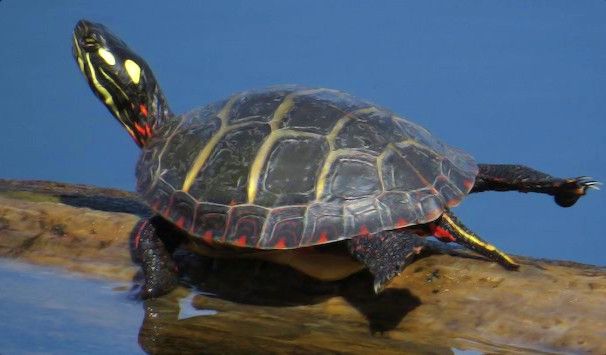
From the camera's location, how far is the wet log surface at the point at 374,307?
245 cm

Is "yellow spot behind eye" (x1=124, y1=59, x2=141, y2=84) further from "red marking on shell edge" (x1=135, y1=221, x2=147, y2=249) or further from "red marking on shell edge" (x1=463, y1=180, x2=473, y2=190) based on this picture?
"red marking on shell edge" (x1=463, y1=180, x2=473, y2=190)

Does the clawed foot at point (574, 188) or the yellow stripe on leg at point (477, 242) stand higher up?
the clawed foot at point (574, 188)

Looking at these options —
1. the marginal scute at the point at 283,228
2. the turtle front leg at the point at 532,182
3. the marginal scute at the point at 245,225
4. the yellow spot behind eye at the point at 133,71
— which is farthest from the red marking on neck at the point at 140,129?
the turtle front leg at the point at 532,182

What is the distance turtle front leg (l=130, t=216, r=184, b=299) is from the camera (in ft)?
9.57

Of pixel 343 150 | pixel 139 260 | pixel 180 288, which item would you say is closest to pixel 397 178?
pixel 343 150

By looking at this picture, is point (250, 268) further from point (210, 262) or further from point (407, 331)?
point (407, 331)

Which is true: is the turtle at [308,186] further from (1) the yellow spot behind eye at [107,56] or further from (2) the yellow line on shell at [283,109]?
(1) the yellow spot behind eye at [107,56]

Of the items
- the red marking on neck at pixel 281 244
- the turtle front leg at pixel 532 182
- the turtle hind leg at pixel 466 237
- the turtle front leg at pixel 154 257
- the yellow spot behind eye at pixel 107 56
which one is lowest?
the turtle front leg at pixel 154 257

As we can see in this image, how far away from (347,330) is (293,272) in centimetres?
39

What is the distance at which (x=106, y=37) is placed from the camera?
143 inches

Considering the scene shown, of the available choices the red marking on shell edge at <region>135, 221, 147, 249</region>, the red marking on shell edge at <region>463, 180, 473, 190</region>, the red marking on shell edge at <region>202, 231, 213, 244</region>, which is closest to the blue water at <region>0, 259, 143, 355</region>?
the red marking on shell edge at <region>135, 221, 147, 249</region>

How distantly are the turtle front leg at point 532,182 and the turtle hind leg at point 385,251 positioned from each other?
497mm

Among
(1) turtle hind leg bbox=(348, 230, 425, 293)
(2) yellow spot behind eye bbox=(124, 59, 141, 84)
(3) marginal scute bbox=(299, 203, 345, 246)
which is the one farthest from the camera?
(2) yellow spot behind eye bbox=(124, 59, 141, 84)

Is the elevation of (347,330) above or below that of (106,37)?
below
